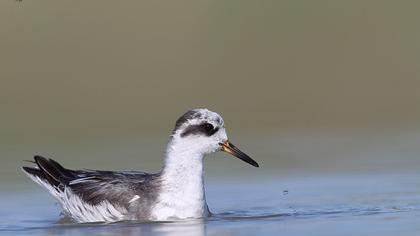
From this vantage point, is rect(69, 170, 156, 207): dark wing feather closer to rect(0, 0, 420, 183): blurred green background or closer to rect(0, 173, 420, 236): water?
rect(0, 173, 420, 236): water

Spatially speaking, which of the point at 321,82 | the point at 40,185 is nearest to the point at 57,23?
the point at 321,82

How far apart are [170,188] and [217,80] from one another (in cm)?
1163

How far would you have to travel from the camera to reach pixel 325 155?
953 inches

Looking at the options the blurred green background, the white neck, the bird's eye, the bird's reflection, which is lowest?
the bird's reflection

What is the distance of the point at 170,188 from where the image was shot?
1866 cm

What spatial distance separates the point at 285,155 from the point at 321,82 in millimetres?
6391

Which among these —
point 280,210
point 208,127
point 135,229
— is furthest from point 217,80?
point 135,229

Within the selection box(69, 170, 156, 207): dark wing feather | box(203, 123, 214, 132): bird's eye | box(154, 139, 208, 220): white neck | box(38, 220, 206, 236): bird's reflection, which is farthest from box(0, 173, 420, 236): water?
box(203, 123, 214, 132): bird's eye

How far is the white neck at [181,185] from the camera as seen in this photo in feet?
60.7

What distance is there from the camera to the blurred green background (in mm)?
25094

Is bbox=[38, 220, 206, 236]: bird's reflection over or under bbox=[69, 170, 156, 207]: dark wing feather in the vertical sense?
under

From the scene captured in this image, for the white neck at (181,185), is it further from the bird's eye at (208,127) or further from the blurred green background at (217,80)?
the blurred green background at (217,80)

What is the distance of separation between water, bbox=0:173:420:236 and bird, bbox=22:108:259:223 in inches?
8.5

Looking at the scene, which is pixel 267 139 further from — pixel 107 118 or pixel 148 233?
pixel 148 233
